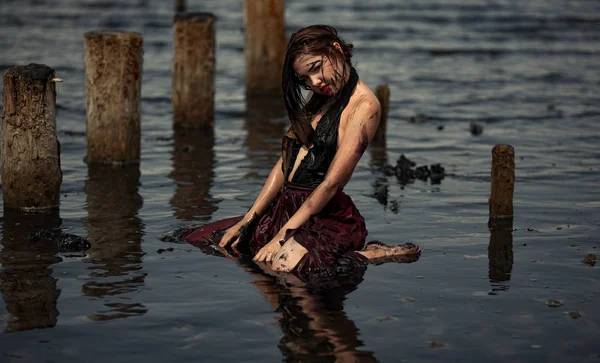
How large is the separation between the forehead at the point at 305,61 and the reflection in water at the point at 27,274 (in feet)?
7.56

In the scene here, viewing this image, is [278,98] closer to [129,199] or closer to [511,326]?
[129,199]

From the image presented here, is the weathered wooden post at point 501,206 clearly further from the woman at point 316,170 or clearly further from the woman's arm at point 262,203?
the woman's arm at point 262,203

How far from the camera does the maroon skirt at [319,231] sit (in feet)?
24.0

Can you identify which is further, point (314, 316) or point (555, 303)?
point (555, 303)

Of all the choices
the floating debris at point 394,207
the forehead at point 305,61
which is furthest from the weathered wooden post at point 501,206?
the forehead at point 305,61

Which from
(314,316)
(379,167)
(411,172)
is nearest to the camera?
(314,316)

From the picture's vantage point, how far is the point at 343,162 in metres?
7.35

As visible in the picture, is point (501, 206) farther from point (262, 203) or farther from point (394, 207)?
point (262, 203)

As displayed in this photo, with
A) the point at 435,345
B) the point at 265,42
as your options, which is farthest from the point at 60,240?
the point at 265,42

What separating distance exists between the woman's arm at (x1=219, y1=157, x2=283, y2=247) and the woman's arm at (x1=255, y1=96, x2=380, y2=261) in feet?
1.43

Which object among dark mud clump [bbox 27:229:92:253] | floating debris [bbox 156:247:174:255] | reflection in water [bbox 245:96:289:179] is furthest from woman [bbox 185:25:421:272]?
reflection in water [bbox 245:96:289:179]

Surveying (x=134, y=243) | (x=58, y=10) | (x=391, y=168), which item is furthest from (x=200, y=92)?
(x=58, y=10)

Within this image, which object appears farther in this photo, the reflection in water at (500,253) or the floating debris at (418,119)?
the floating debris at (418,119)

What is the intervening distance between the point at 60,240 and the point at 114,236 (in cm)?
57
